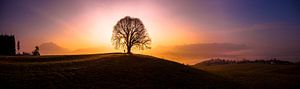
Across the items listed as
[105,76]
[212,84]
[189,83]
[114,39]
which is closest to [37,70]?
[105,76]

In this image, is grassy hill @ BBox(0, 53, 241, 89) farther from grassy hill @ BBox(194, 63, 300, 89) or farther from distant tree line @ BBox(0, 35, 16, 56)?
distant tree line @ BBox(0, 35, 16, 56)

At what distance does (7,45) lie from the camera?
82.2 m

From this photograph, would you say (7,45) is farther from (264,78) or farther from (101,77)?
(264,78)

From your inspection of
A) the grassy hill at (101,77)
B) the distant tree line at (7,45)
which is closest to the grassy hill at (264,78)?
the grassy hill at (101,77)

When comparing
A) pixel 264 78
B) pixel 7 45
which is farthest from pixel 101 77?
pixel 7 45

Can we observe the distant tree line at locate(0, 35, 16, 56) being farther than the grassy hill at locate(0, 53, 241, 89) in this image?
Yes

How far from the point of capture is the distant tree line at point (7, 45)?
81000 mm

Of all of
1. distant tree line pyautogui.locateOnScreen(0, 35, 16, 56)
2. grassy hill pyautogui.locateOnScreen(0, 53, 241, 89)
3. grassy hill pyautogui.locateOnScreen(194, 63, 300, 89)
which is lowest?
grassy hill pyautogui.locateOnScreen(194, 63, 300, 89)

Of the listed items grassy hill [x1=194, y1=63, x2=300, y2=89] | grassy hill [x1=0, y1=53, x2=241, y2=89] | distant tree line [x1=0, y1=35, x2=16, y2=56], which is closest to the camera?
grassy hill [x1=0, y1=53, x2=241, y2=89]

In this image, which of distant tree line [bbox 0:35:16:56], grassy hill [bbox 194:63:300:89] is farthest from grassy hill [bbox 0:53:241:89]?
distant tree line [bbox 0:35:16:56]

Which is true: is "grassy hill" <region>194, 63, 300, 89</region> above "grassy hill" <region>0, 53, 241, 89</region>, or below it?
below

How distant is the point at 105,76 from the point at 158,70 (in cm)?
1009

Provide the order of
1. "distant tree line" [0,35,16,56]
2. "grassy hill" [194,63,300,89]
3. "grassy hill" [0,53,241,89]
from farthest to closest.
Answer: "distant tree line" [0,35,16,56]
"grassy hill" [194,63,300,89]
"grassy hill" [0,53,241,89]

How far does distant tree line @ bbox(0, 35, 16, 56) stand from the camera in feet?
266
